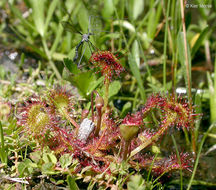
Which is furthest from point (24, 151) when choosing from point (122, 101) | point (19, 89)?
point (122, 101)

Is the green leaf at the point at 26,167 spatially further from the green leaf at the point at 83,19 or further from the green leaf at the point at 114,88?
the green leaf at the point at 83,19

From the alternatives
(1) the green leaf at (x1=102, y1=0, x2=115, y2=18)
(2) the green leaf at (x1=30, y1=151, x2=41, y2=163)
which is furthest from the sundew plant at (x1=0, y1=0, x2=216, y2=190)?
(1) the green leaf at (x1=102, y1=0, x2=115, y2=18)

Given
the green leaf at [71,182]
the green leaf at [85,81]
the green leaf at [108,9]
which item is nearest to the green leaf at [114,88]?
the green leaf at [85,81]

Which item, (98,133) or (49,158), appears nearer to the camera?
(49,158)

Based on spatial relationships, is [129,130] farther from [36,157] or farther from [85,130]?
[36,157]

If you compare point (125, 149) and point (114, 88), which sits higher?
point (114, 88)

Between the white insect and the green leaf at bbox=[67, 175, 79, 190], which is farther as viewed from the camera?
the white insect

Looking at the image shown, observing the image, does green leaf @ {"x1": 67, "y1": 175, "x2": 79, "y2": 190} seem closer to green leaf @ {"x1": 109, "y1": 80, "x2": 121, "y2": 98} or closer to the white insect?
the white insect

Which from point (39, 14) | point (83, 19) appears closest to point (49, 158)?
point (83, 19)
